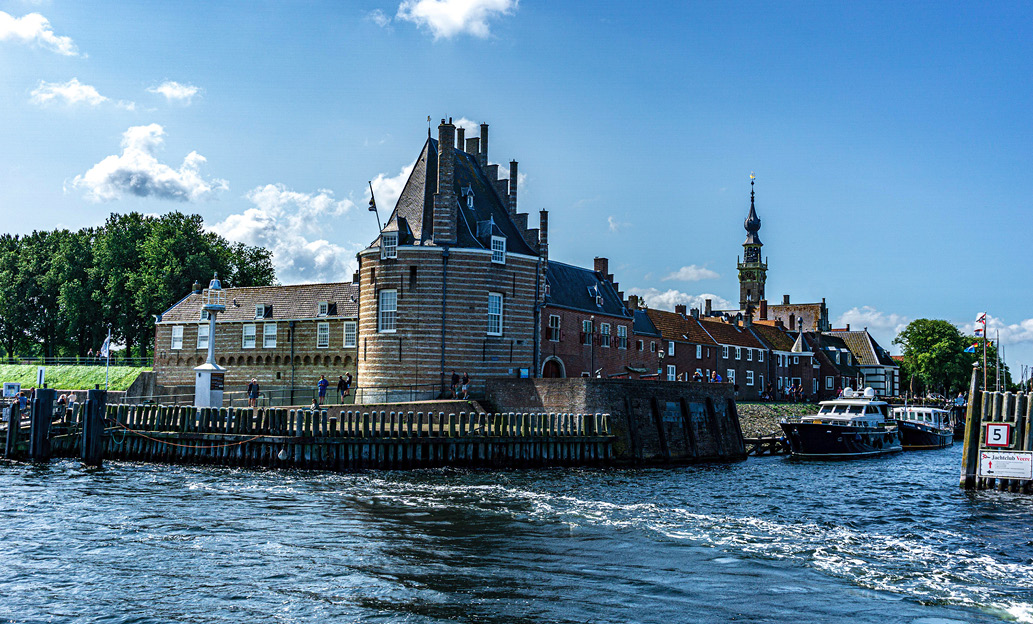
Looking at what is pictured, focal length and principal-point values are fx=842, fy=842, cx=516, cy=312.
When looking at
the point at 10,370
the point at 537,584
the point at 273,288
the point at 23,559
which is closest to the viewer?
the point at 537,584

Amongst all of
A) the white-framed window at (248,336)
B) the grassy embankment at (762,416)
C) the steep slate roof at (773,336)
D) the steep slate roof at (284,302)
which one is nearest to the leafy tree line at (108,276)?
the steep slate roof at (284,302)

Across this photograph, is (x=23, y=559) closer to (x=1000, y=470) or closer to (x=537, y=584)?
(x=537, y=584)

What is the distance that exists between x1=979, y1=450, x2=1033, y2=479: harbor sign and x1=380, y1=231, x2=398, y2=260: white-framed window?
93.5 feet

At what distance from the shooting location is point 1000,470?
28.9 m

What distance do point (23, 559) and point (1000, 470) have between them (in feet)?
95.7

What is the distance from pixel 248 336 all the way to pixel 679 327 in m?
37.6

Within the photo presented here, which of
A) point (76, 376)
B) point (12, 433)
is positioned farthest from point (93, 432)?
point (76, 376)

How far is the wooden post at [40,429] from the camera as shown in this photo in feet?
112

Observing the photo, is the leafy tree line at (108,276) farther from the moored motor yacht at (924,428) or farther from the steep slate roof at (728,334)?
the moored motor yacht at (924,428)

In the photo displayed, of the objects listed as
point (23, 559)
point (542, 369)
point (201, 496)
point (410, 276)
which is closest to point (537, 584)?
point (23, 559)

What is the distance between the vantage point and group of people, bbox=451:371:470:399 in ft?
138

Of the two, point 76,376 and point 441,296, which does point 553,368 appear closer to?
point 441,296

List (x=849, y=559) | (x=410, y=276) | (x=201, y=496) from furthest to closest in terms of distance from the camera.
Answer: (x=410, y=276) → (x=201, y=496) → (x=849, y=559)

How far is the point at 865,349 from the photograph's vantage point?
110m
